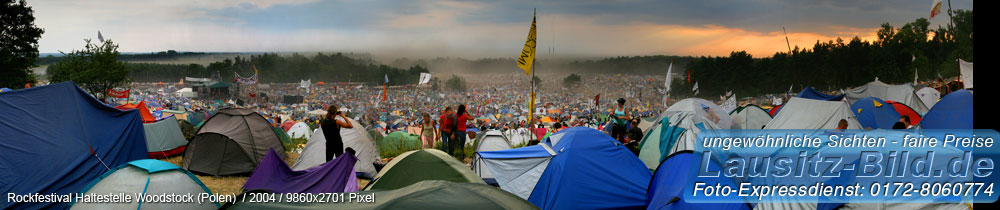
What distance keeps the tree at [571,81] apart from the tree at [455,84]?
22.9 meters

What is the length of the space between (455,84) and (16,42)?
88.3 meters

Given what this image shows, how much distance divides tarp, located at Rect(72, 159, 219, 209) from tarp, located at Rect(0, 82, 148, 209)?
1921 mm

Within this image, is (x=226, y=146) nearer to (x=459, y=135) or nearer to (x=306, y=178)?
(x=306, y=178)

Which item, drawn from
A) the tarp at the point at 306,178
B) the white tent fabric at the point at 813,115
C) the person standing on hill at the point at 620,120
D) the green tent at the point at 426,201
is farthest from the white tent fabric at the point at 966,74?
the tarp at the point at 306,178

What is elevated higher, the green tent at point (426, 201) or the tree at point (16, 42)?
the tree at point (16, 42)

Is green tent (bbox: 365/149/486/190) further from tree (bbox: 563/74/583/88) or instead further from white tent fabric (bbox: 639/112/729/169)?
tree (bbox: 563/74/583/88)

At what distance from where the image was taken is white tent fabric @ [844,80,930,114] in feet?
52.9

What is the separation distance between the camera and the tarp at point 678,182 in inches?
208

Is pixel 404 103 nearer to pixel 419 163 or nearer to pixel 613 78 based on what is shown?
pixel 613 78

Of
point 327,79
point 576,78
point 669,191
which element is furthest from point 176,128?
point 576,78

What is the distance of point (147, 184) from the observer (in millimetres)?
6129

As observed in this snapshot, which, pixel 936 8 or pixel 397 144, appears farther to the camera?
pixel 397 144

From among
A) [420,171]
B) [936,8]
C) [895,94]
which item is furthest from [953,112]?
[420,171]

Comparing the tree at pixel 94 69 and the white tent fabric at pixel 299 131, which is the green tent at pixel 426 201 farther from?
the tree at pixel 94 69
